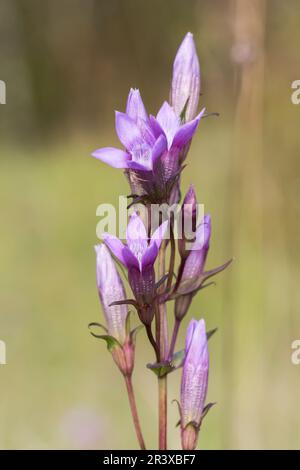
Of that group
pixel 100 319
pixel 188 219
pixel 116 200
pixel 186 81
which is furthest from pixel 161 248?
pixel 116 200

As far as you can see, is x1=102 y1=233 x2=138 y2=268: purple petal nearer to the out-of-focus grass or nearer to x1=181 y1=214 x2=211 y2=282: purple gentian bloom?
x1=181 y1=214 x2=211 y2=282: purple gentian bloom

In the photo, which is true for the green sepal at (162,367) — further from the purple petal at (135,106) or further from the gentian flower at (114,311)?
the purple petal at (135,106)

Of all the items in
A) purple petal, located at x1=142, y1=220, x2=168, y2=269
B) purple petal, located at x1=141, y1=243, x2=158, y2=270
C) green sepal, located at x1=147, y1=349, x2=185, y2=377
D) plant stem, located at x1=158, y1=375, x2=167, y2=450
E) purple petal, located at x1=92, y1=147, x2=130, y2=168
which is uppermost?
purple petal, located at x1=92, y1=147, x2=130, y2=168

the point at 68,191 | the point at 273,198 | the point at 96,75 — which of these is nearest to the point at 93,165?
the point at 68,191

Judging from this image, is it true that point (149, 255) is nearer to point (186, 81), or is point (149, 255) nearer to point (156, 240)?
point (156, 240)

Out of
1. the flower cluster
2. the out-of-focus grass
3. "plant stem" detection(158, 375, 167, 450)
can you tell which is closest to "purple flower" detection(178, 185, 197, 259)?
the flower cluster

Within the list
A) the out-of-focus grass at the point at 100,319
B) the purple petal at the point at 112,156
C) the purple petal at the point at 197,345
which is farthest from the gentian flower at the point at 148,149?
the out-of-focus grass at the point at 100,319

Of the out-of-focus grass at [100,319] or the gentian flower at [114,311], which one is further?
the out-of-focus grass at [100,319]

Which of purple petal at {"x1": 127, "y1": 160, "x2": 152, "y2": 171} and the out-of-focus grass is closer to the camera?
purple petal at {"x1": 127, "y1": 160, "x2": 152, "y2": 171}
